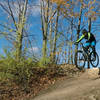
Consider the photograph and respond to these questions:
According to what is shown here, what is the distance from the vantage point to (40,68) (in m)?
8.34

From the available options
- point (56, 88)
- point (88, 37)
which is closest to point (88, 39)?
point (88, 37)

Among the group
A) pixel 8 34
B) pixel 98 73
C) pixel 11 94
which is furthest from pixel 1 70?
pixel 98 73

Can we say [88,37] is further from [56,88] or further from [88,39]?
[56,88]

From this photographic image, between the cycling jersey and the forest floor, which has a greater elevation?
the cycling jersey

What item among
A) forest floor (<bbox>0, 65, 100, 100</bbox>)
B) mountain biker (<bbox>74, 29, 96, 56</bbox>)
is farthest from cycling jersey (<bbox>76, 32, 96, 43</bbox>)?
forest floor (<bbox>0, 65, 100, 100</bbox>)

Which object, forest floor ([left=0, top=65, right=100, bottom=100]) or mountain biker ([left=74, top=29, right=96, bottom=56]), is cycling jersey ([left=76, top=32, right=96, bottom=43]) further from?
forest floor ([left=0, top=65, right=100, bottom=100])

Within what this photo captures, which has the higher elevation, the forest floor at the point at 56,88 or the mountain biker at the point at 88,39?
the mountain biker at the point at 88,39

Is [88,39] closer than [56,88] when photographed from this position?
No

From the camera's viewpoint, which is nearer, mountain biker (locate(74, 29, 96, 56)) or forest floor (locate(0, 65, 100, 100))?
forest floor (locate(0, 65, 100, 100))

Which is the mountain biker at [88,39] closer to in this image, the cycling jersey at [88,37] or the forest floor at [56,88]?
the cycling jersey at [88,37]

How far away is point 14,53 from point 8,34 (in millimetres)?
1476

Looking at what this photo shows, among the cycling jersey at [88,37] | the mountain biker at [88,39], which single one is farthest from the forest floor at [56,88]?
the cycling jersey at [88,37]

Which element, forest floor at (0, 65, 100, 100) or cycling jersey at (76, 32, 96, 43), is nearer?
forest floor at (0, 65, 100, 100)

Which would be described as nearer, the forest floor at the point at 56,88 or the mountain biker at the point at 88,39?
the forest floor at the point at 56,88
